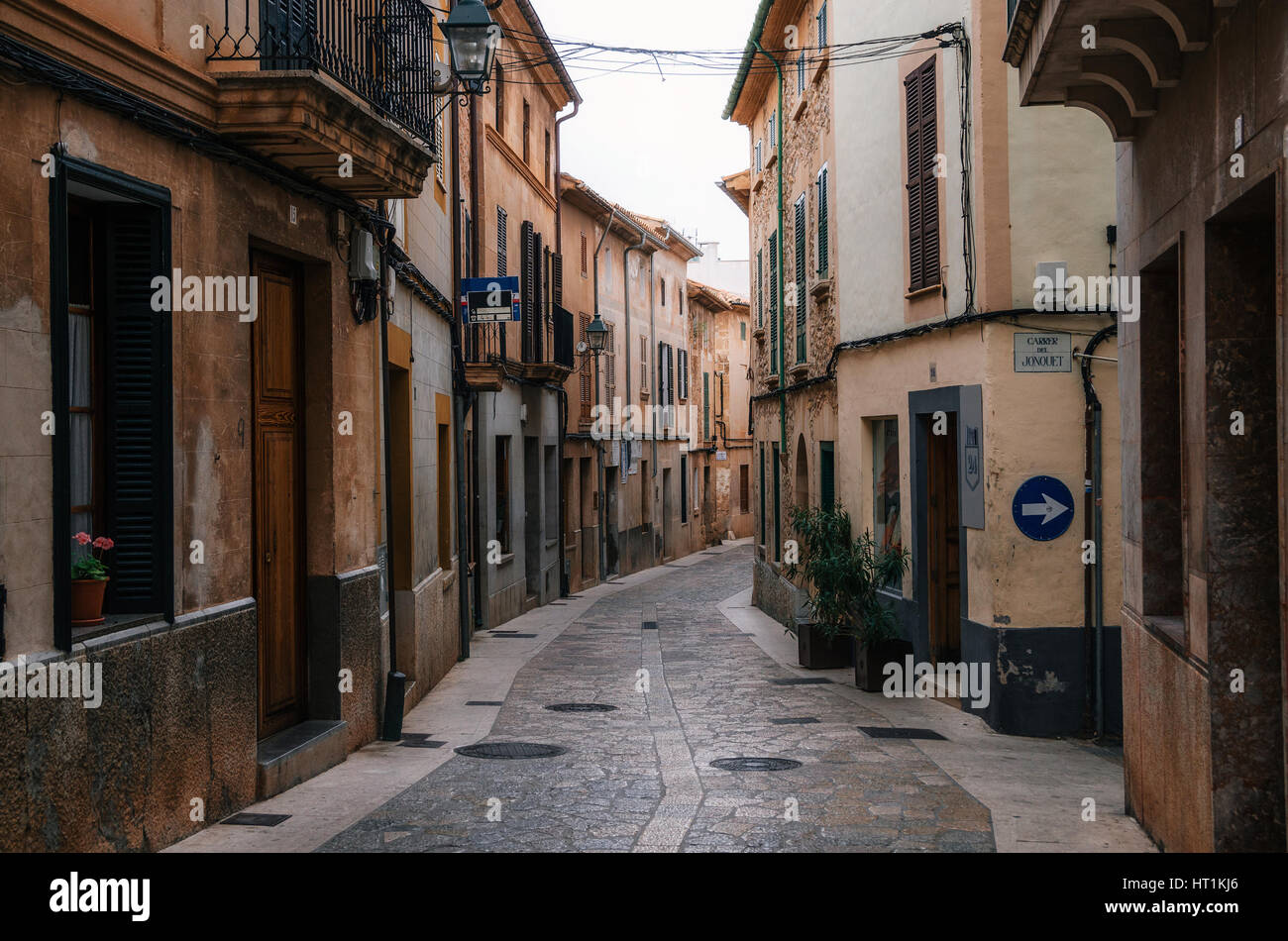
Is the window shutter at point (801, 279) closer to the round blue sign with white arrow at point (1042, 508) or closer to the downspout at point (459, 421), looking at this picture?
the downspout at point (459, 421)

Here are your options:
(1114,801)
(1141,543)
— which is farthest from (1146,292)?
(1114,801)

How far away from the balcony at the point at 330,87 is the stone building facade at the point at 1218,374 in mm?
3881

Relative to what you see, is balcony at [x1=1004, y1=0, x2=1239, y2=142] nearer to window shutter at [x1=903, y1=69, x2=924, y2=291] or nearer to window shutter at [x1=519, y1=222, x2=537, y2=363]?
window shutter at [x1=903, y1=69, x2=924, y2=291]

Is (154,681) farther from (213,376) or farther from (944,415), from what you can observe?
(944,415)

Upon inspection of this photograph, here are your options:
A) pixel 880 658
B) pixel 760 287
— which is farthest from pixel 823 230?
pixel 760 287

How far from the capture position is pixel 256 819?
6.80 m

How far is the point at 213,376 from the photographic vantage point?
6.84 metres

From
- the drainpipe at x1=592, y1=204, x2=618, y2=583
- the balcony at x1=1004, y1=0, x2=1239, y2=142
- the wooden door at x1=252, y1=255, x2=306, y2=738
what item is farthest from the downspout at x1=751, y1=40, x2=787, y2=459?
the balcony at x1=1004, y1=0, x2=1239, y2=142

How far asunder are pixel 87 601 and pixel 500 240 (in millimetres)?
15404

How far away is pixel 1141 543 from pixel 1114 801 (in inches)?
74.4

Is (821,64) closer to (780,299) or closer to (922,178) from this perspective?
(922,178)

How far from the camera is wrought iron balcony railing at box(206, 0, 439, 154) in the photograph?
23.5 feet

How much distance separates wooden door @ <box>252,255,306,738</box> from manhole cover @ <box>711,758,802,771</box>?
9.86ft

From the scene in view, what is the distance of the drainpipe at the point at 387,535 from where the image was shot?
977 centimetres
